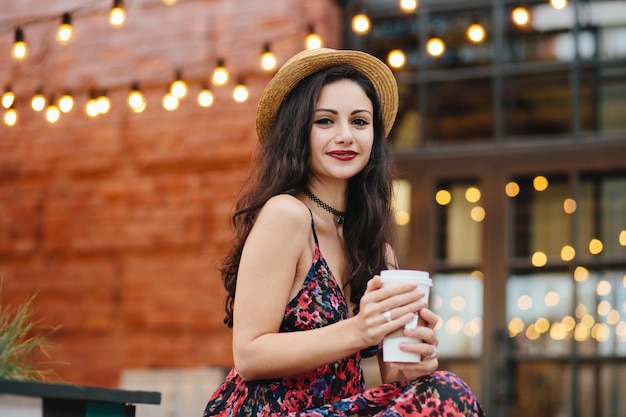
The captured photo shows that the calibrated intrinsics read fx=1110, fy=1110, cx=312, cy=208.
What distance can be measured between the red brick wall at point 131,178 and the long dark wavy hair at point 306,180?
146 inches

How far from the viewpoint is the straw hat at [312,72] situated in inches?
109

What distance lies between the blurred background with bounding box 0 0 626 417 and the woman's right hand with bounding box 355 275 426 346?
371 cm

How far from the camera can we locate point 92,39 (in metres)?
7.38

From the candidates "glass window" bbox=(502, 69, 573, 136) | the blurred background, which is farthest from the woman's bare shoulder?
"glass window" bbox=(502, 69, 573, 136)

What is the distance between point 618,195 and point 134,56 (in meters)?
3.16

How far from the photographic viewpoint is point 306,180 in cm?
276

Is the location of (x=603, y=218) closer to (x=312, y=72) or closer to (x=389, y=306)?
(x=312, y=72)

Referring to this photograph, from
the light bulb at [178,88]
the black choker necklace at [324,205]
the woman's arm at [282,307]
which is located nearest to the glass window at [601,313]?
the light bulb at [178,88]

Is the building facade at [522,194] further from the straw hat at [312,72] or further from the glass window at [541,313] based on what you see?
the straw hat at [312,72]

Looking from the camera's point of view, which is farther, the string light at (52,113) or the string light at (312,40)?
the string light at (52,113)

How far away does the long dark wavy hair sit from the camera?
2699 mm

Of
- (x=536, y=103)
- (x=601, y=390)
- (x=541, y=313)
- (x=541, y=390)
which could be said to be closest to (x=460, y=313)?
(x=541, y=313)

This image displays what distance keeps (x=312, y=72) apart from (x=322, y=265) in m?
0.51

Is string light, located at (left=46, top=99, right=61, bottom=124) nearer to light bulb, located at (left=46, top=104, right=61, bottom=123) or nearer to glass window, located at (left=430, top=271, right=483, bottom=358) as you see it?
light bulb, located at (left=46, top=104, right=61, bottom=123)
